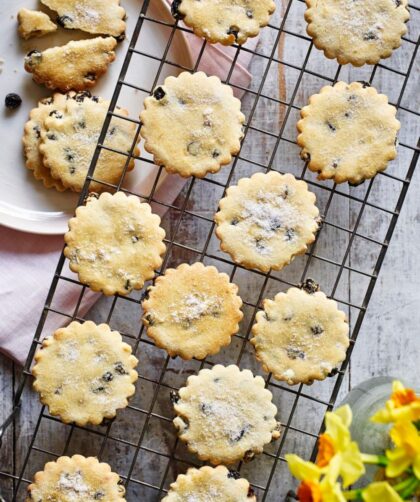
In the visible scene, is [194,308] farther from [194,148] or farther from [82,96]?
[82,96]

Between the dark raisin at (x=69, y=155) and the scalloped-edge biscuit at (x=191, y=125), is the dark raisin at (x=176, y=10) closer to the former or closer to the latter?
the scalloped-edge biscuit at (x=191, y=125)

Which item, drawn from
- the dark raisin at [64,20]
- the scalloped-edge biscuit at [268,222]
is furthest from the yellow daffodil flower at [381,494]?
the dark raisin at [64,20]

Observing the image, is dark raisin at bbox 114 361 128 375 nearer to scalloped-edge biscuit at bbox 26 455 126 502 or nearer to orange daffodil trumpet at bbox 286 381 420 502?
scalloped-edge biscuit at bbox 26 455 126 502

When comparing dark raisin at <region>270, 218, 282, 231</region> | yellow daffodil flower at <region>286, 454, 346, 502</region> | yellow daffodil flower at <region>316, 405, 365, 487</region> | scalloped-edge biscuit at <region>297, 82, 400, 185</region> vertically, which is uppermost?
scalloped-edge biscuit at <region>297, 82, 400, 185</region>

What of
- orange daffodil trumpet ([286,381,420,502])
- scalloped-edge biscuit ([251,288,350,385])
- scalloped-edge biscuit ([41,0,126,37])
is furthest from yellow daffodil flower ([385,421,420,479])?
scalloped-edge biscuit ([41,0,126,37])

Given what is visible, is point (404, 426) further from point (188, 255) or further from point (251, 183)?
point (188, 255)

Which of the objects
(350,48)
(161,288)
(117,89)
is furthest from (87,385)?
(350,48)
